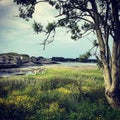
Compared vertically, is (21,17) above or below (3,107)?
above

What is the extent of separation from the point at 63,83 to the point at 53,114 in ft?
30.5

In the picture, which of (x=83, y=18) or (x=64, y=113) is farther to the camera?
(x=83, y=18)

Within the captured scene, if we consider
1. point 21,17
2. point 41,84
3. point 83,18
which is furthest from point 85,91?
point 21,17

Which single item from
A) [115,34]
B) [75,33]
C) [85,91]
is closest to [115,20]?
[115,34]

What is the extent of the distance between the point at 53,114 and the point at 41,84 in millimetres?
7574

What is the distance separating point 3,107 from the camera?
712 inches

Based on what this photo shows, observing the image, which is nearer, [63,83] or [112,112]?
[112,112]

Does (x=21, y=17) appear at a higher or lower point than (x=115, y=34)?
higher

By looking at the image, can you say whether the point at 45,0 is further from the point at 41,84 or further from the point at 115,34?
the point at 41,84

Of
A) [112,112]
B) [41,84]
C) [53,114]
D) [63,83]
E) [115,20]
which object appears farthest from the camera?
[63,83]

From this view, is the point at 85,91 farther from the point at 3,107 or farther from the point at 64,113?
the point at 3,107

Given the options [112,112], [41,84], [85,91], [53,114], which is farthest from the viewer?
[41,84]

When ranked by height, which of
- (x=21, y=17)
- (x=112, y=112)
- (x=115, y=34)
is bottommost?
(x=112, y=112)

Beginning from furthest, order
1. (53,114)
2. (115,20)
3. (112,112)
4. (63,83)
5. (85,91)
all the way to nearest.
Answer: (63,83)
(85,91)
(115,20)
(112,112)
(53,114)
